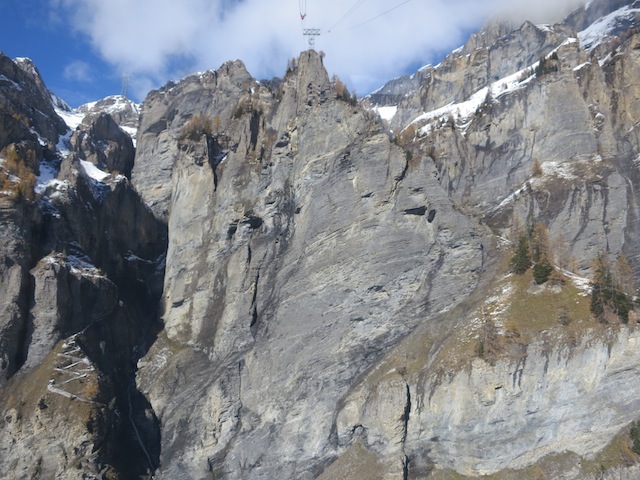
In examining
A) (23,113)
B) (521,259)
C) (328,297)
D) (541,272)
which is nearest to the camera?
(541,272)

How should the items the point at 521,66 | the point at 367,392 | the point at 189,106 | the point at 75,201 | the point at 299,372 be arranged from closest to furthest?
1. the point at 367,392
2. the point at 299,372
3. the point at 75,201
4. the point at 189,106
5. the point at 521,66

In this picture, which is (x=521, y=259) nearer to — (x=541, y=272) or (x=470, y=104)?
(x=541, y=272)

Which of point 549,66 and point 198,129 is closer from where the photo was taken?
point 198,129

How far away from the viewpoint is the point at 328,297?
5894cm

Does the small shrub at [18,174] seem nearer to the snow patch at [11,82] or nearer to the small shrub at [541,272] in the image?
the snow patch at [11,82]

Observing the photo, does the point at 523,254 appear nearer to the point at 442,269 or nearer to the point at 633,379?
the point at 442,269

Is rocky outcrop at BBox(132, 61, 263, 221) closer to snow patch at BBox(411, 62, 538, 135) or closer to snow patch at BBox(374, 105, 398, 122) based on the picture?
snow patch at BBox(411, 62, 538, 135)

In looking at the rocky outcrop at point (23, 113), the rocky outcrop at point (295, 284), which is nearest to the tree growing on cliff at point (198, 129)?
the rocky outcrop at point (295, 284)

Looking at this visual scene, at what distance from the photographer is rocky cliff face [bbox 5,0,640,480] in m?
47.5

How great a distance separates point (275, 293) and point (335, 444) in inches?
647

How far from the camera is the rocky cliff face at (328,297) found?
156ft

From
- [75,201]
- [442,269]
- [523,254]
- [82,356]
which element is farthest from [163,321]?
[523,254]

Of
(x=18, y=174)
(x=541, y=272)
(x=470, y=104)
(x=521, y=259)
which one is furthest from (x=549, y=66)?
(x=18, y=174)

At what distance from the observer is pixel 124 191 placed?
8688 cm
